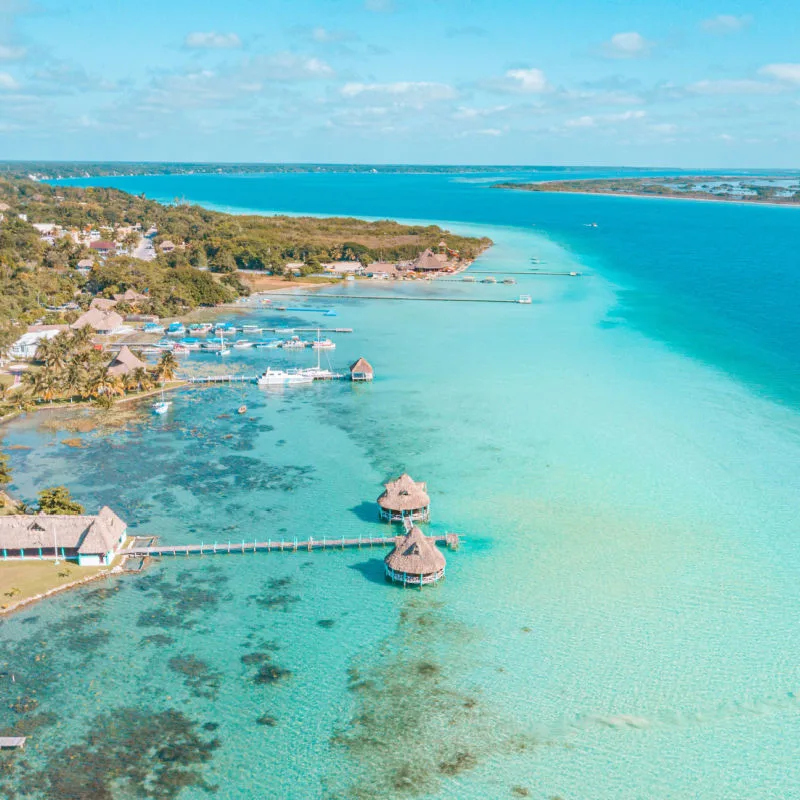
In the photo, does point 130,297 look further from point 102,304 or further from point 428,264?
point 428,264

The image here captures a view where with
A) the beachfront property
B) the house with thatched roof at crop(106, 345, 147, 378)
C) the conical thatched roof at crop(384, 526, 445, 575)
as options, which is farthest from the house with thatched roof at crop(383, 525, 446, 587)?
the beachfront property

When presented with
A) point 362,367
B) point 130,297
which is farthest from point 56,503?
point 130,297

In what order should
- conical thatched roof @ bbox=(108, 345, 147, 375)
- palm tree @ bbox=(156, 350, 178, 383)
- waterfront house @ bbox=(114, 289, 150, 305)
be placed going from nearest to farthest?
palm tree @ bbox=(156, 350, 178, 383) → conical thatched roof @ bbox=(108, 345, 147, 375) → waterfront house @ bbox=(114, 289, 150, 305)

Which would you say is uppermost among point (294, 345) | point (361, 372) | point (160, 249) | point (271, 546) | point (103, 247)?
point (103, 247)

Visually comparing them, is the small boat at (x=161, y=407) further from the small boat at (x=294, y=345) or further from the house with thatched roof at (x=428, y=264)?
the house with thatched roof at (x=428, y=264)

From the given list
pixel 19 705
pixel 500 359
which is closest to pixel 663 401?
pixel 500 359

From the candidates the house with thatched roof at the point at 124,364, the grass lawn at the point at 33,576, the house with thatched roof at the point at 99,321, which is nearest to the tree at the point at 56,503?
the grass lawn at the point at 33,576

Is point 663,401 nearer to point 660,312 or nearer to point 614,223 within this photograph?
point 660,312

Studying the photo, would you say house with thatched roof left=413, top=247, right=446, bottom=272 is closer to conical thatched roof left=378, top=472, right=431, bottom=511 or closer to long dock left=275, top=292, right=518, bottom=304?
long dock left=275, top=292, right=518, bottom=304
